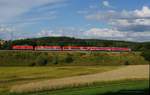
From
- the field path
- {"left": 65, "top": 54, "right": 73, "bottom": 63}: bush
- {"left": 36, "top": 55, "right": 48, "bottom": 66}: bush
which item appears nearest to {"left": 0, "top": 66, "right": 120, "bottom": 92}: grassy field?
the field path

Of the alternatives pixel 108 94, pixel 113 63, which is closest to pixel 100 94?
pixel 108 94

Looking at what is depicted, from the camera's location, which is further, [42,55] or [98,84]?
[42,55]

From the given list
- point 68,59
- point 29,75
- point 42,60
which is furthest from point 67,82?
point 68,59

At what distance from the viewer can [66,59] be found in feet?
410

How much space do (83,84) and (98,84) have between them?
7.66 feet

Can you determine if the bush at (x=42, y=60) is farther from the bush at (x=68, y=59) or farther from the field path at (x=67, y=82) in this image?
the field path at (x=67, y=82)

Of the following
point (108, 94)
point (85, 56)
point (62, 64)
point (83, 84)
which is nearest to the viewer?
point (108, 94)

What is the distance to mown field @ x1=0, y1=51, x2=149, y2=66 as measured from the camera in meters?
124

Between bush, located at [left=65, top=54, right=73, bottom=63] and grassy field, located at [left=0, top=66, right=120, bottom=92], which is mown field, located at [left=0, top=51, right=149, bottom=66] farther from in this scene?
grassy field, located at [left=0, top=66, right=120, bottom=92]

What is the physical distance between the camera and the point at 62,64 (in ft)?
404

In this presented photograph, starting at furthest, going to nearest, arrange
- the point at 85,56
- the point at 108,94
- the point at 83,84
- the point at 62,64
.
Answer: the point at 85,56
the point at 62,64
the point at 83,84
the point at 108,94

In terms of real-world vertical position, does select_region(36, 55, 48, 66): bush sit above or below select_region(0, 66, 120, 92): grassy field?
above

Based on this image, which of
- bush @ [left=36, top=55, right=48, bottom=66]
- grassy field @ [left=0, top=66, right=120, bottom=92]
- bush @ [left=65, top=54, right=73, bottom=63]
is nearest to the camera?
grassy field @ [left=0, top=66, right=120, bottom=92]

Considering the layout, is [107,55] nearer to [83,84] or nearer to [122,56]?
[122,56]
